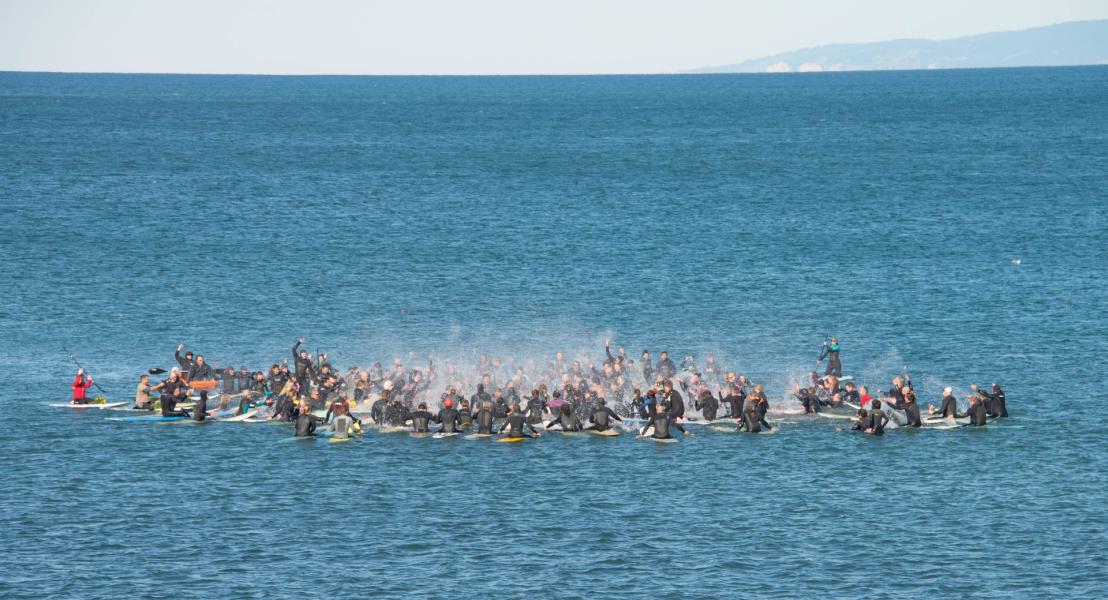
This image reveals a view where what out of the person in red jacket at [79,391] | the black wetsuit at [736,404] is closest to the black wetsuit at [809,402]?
the black wetsuit at [736,404]

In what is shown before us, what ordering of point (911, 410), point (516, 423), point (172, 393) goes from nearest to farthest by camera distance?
point (516, 423), point (911, 410), point (172, 393)

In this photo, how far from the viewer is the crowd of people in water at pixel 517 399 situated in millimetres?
57250

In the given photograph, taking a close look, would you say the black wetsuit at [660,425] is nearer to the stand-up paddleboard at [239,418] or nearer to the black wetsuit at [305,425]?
the black wetsuit at [305,425]

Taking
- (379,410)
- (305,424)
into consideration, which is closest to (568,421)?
(379,410)

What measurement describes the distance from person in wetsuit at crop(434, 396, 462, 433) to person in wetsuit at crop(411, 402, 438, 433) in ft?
1.03

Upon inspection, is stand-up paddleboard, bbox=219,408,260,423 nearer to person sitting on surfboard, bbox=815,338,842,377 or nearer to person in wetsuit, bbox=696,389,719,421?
person in wetsuit, bbox=696,389,719,421

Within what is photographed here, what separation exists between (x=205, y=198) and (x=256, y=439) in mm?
80781

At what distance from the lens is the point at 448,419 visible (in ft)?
187

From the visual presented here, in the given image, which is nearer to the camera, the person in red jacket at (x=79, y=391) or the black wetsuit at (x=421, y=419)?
the black wetsuit at (x=421, y=419)

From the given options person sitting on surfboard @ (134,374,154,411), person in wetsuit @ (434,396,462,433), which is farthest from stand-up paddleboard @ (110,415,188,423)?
person in wetsuit @ (434,396,462,433)

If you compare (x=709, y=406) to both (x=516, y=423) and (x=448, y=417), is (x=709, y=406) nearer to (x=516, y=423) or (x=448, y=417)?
(x=516, y=423)

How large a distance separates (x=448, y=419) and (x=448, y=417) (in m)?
0.09

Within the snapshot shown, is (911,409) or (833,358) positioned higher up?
(833,358)

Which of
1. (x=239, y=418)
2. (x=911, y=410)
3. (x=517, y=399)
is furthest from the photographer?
(x=239, y=418)
